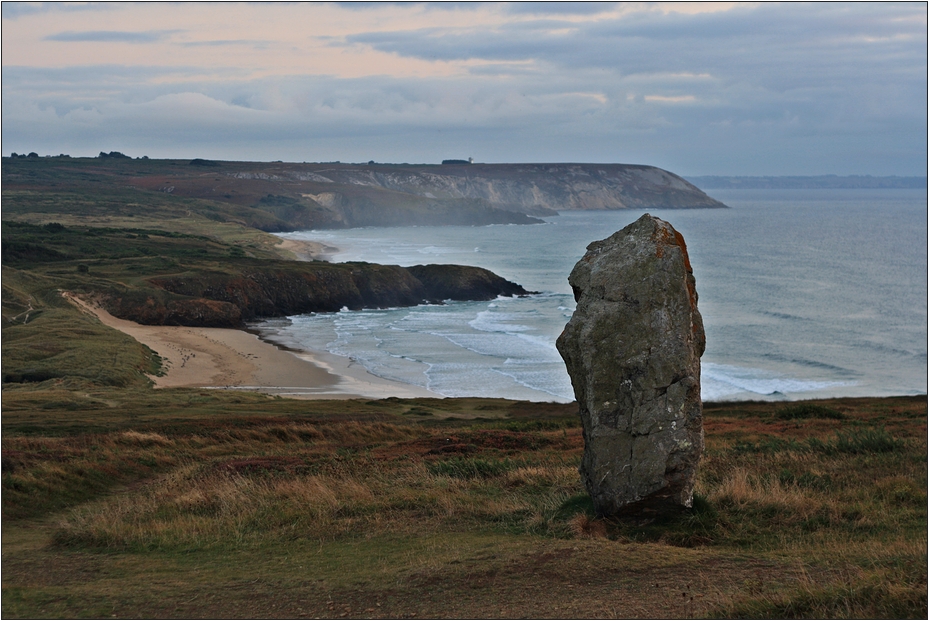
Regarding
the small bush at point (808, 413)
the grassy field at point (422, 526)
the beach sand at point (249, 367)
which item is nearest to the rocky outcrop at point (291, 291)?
the beach sand at point (249, 367)

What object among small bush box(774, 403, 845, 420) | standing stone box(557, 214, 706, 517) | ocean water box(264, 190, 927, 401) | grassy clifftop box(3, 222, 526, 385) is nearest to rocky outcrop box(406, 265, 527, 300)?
grassy clifftop box(3, 222, 526, 385)

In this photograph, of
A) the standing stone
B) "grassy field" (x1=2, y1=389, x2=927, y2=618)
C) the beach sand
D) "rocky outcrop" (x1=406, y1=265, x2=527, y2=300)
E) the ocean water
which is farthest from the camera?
"rocky outcrop" (x1=406, y1=265, x2=527, y2=300)

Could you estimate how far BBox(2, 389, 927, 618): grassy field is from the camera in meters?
8.02

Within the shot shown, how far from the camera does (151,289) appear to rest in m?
65.4

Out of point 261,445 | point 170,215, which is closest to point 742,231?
point 170,215

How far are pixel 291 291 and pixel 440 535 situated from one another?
65.2 meters

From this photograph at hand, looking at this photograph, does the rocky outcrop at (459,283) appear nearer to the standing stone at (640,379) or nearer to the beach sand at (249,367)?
the beach sand at (249,367)

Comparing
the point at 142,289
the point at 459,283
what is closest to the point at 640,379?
the point at 142,289

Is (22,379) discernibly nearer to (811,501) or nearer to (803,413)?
(803,413)

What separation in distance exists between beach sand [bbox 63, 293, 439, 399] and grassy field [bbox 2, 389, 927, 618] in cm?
2107

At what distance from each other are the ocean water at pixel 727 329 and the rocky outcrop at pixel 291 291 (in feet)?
9.93

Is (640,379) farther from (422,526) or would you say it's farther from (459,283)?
(459,283)

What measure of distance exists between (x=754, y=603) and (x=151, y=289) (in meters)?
64.6

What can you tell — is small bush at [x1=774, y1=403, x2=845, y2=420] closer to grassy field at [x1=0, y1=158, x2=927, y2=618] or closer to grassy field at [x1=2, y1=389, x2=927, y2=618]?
grassy field at [x1=0, y1=158, x2=927, y2=618]
